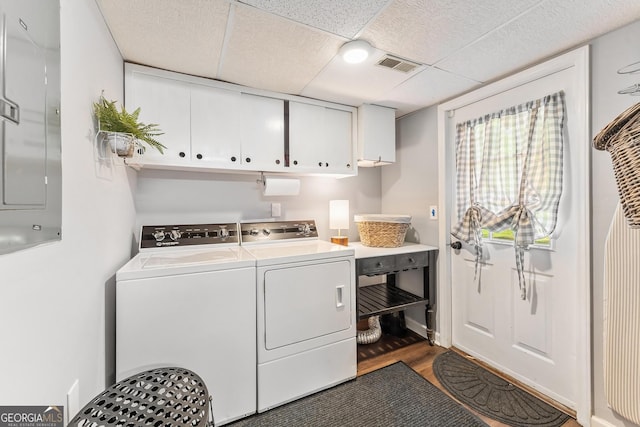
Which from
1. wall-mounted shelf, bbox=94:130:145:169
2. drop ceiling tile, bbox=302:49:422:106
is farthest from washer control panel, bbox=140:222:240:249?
drop ceiling tile, bbox=302:49:422:106

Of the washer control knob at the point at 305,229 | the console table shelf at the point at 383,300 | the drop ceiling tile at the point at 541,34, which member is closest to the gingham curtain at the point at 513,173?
the drop ceiling tile at the point at 541,34

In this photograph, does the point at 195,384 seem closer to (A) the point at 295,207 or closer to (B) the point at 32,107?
(B) the point at 32,107

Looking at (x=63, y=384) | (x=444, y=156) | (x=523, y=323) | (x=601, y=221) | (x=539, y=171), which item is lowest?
(x=523, y=323)

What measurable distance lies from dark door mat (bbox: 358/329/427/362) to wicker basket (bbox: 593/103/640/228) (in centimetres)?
196

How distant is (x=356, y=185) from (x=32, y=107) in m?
2.49

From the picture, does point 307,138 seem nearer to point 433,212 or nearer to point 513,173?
point 433,212

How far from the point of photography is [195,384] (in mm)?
1054

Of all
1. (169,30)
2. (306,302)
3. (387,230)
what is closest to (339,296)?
(306,302)

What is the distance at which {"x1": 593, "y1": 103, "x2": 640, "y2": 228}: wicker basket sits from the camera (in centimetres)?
74

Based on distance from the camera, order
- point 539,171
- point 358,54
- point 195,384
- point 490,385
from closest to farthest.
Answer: point 195,384 < point 358,54 < point 539,171 < point 490,385

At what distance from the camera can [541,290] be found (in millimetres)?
1758

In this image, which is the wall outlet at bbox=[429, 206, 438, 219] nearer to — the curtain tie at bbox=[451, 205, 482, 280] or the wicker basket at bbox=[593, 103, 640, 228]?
the curtain tie at bbox=[451, 205, 482, 280]

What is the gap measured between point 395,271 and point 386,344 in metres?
0.77

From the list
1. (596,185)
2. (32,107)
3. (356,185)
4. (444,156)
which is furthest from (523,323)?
(32,107)
